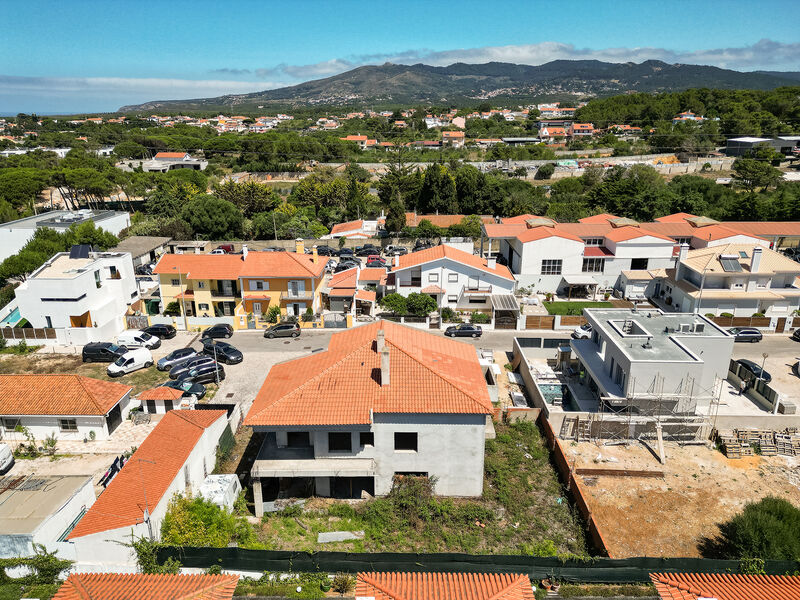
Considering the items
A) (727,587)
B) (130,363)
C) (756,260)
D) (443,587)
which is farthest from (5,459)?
(756,260)

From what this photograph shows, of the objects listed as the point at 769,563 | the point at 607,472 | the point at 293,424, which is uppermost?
the point at 293,424

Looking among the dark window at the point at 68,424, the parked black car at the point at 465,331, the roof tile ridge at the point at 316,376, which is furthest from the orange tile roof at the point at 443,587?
the parked black car at the point at 465,331

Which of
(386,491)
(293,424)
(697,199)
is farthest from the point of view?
(697,199)

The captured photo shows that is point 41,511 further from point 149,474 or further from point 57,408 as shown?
point 57,408

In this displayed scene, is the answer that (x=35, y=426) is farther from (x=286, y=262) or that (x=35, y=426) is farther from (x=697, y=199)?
(x=697, y=199)

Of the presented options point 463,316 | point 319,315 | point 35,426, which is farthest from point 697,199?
point 35,426

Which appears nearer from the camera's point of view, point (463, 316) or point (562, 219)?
point (463, 316)

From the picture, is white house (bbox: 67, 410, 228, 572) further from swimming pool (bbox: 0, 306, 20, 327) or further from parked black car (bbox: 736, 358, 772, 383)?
parked black car (bbox: 736, 358, 772, 383)

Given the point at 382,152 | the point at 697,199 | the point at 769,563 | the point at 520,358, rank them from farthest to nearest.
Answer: the point at 382,152, the point at 697,199, the point at 520,358, the point at 769,563
